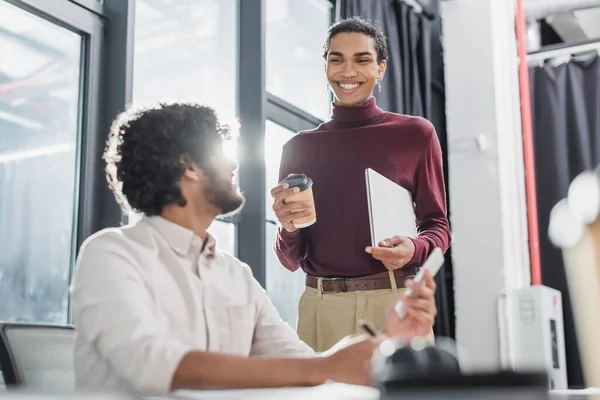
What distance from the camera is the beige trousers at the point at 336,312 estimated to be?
179cm

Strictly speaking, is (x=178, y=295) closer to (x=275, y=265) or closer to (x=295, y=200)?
(x=295, y=200)

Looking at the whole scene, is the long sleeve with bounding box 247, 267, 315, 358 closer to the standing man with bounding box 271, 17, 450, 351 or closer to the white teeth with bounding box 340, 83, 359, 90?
the standing man with bounding box 271, 17, 450, 351

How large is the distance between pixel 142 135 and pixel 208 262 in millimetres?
263

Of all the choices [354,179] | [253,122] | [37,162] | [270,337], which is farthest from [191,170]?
[253,122]

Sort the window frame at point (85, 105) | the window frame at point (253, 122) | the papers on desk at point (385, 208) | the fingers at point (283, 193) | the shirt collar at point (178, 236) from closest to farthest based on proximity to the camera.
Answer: the shirt collar at point (178, 236) → the fingers at point (283, 193) → the papers on desk at point (385, 208) → the window frame at point (85, 105) → the window frame at point (253, 122)

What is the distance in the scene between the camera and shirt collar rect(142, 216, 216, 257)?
1304 mm

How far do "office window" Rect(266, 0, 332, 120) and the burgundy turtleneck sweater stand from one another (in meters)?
1.56

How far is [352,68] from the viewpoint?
1.95m

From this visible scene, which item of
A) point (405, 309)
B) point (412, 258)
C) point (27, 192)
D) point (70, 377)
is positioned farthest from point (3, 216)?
point (405, 309)

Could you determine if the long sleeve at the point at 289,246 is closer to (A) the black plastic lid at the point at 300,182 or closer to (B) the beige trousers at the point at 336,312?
(B) the beige trousers at the point at 336,312

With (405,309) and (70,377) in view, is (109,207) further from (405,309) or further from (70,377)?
(405,309)

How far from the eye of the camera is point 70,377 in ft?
4.37

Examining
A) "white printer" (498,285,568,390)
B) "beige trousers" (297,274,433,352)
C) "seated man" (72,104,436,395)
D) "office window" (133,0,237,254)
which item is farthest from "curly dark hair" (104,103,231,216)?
"white printer" (498,285,568,390)

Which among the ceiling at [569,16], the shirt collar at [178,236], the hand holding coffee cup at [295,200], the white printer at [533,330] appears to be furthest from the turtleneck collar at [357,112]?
the ceiling at [569,16]
